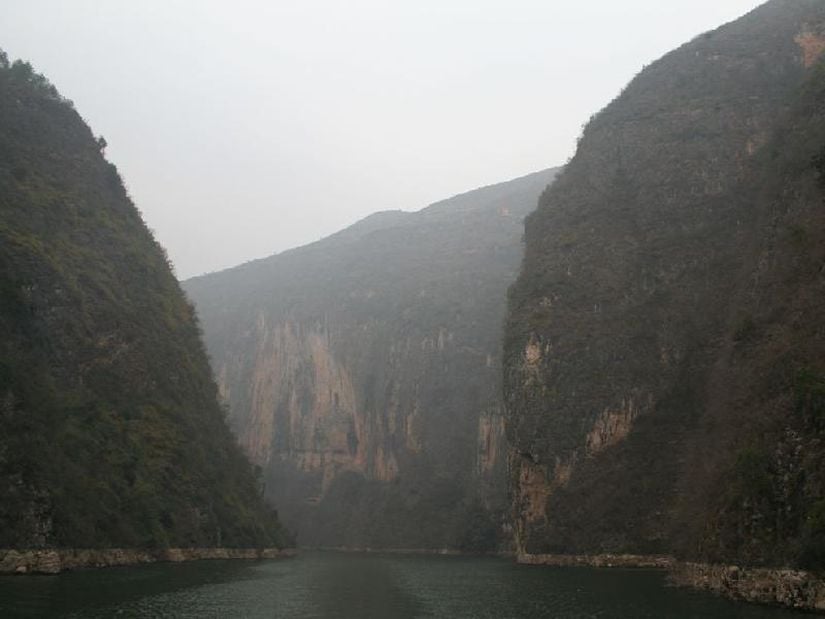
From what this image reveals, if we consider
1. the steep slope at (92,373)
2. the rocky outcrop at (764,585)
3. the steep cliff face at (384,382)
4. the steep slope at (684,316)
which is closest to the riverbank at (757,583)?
the rocky outcrop at (764,585)

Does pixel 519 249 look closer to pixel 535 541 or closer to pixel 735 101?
pixel 735 101

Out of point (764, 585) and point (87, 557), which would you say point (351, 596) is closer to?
point (87, 557)

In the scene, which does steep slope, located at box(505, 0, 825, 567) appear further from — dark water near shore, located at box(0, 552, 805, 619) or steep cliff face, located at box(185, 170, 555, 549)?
steep cliff face, located at box(185, 170, 555, 549)

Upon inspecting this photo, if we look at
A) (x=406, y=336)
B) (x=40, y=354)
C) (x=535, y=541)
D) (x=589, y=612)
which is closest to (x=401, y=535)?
(x=406, y=336)

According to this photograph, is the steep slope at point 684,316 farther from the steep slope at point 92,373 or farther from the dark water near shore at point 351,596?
the steep slope at point 92,373

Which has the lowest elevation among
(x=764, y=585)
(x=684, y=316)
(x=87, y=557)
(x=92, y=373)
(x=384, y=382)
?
(x=384, y=382)

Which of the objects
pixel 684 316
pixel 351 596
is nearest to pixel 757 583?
pixel 351 596

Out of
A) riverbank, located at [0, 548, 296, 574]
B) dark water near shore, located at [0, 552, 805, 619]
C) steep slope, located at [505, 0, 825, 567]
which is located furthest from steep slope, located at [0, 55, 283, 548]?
steep slope, located at [505, 0, 825, 567]
